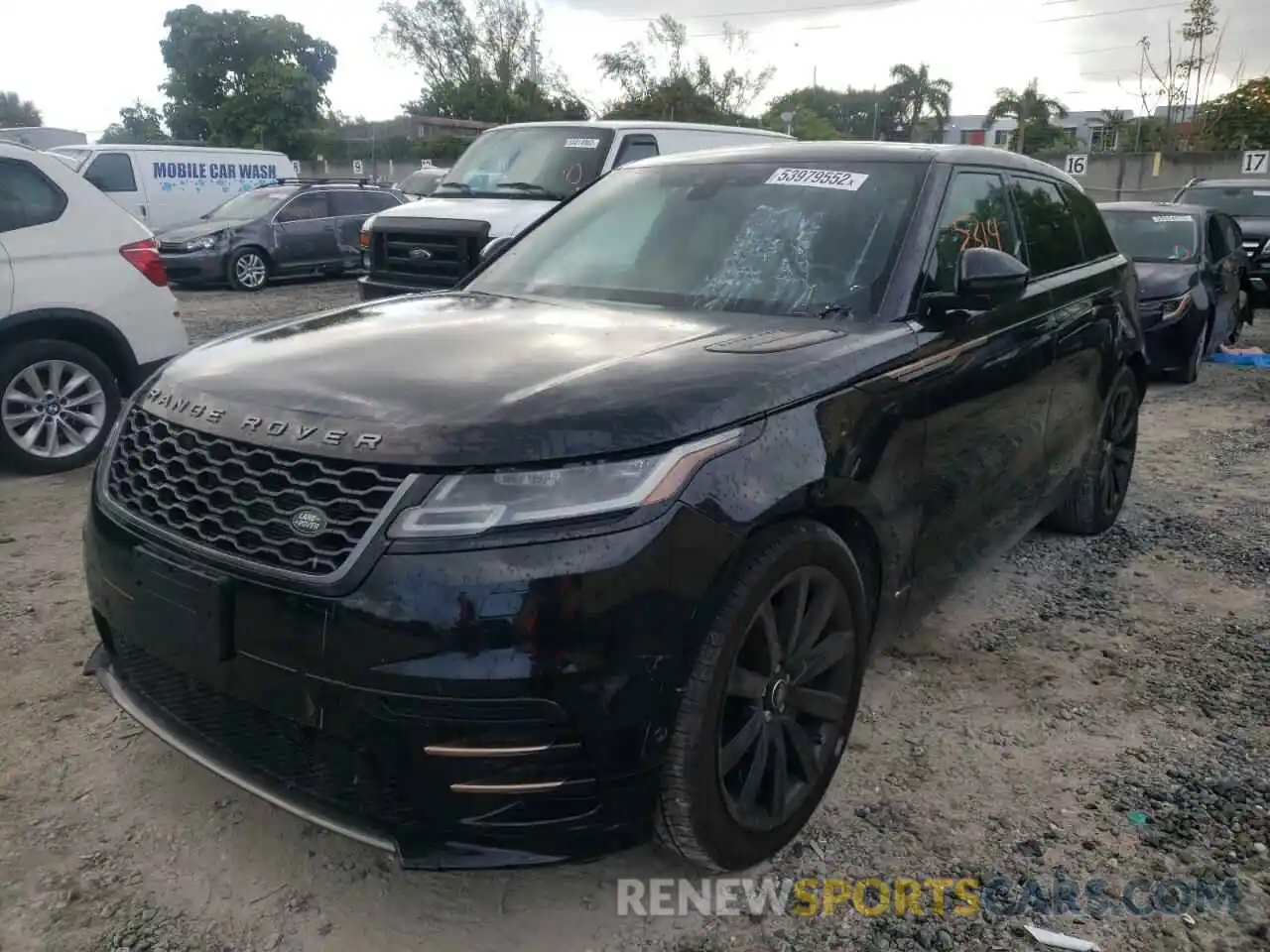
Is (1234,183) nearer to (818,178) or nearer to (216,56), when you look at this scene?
(818,178)

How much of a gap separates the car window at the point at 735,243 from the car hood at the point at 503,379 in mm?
186

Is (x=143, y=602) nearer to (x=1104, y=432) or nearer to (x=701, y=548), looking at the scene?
(x=701, y=548)

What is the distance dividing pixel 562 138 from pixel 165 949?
8.33 meters

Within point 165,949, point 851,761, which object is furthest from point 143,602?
point 851,761

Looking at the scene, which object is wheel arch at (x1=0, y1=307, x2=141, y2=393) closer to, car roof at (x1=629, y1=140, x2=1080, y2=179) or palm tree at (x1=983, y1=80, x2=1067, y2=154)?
car roof at (x1=629, y1=140, x2=1080, y2=179)

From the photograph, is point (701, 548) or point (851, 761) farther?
point (851, 761)

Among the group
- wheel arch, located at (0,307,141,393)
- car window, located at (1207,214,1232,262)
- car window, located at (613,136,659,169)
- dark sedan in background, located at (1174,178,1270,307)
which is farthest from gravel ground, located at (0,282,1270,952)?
dark sedan in background, located at (1174,178,1270,307)

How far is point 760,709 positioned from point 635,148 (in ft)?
25.5

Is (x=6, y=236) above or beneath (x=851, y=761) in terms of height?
above

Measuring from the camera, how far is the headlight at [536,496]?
2020 millimetres

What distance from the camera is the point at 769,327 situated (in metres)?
2.89

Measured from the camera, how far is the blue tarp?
10164 millimetres

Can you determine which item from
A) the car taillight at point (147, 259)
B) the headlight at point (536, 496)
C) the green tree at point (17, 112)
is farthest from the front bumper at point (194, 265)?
the green tree at point (17, 112)

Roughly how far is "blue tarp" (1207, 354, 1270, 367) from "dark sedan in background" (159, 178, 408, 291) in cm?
1084
